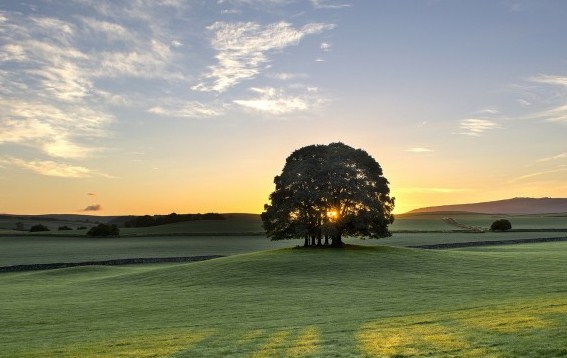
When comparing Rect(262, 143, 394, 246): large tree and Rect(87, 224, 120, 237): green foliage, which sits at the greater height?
Rect(262, 143, 394, 246): large tree

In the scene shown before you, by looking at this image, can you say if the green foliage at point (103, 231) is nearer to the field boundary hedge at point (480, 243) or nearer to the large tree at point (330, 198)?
the large tree at point (330, 198)

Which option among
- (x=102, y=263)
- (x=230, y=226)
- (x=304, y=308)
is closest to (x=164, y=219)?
(x=230, y=226)

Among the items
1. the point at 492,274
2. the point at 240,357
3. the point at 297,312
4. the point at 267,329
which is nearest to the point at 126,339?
the point at 267,329

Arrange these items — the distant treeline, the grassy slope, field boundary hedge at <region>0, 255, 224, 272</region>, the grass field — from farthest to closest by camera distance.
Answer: the distant treeline < the grass field < field boundary hedge at <region>0, 255, 224, 272</region> < the grassy slope

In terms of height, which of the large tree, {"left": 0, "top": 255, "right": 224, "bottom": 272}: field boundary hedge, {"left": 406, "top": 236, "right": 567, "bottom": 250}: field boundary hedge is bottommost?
{"left": 0, "top": 255, "right": 224, "bottom": 272}: field boundary hedge

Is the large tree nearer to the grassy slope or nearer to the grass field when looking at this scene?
the grassy slope

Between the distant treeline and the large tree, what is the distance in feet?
374

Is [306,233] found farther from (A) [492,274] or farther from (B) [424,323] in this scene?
(B) [424,323]

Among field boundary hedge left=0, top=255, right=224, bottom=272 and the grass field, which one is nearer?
field boundary hedge left=0, top=255, right=224, bottom=272

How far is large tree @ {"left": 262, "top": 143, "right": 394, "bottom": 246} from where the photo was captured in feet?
211

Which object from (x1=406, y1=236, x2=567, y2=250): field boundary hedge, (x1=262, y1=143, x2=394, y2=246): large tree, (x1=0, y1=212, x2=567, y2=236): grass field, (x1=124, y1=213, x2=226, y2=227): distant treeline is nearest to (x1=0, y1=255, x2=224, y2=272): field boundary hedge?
(x1=262, y1=143, x2=394, y2=246): large tree

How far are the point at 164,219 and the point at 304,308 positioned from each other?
158070mm

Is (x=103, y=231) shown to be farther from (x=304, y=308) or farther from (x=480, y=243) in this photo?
(x=304, y=308)

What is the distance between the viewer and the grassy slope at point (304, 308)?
55.0 ft
